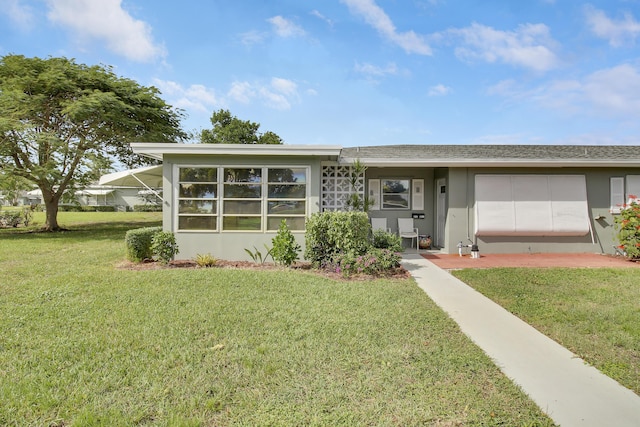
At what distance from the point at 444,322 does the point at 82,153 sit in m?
16.4

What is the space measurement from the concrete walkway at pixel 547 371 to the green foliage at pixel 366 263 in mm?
1775

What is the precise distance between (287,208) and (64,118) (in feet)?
42.7

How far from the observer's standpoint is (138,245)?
794cm

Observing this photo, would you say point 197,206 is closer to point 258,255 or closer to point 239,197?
point 239,197

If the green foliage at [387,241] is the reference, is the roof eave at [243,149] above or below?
above

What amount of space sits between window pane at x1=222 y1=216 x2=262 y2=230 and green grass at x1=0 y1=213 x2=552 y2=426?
9.86ft

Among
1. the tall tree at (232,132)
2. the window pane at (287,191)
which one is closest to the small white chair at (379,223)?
the window pane at (287,191)

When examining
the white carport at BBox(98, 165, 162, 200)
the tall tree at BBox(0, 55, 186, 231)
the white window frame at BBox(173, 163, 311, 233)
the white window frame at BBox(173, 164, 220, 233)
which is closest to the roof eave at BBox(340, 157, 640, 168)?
the white window frame at BBox(173, 163, 311, 233)

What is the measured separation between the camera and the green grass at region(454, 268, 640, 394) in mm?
3475

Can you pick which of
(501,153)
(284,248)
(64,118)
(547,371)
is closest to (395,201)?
(501,153)

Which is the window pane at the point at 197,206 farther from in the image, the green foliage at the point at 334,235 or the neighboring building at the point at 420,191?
the green foliage at the point at 334,235

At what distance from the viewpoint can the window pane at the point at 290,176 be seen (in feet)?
28.2

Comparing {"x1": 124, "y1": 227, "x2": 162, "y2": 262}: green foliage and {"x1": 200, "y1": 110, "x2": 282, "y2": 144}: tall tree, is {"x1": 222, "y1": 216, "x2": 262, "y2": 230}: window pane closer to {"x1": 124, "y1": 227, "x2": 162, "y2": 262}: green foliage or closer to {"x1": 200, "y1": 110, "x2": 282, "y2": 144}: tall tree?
{"x1": 124, "y1": 227, "x2": 162, "y2": 262}: green foliage

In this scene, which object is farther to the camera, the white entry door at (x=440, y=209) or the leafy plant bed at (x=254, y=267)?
the white entry door at (x=440, y=209)
